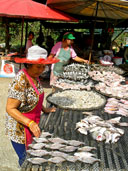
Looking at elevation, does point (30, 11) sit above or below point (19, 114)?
above

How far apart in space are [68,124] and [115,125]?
588mm

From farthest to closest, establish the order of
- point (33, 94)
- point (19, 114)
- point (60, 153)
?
point (33, 94), point (19, 114), point (60, 153)

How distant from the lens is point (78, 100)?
10.5 ft

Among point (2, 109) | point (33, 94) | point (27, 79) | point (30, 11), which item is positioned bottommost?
point (2, 109)

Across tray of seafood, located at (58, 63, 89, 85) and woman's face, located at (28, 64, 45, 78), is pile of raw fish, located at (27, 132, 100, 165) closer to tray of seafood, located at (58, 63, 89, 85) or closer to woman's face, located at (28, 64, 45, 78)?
woman's face, located at (28, 64, 45, 78)

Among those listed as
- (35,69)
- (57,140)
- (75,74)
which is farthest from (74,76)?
(57,140)

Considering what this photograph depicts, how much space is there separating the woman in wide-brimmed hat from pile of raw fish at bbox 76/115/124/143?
0.55 m

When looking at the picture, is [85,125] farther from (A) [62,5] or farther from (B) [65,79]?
(A) [62,5]

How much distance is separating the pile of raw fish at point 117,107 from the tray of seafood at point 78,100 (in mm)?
98

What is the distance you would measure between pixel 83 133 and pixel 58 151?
47 centimetres

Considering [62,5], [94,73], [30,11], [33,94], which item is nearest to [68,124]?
[33,94]

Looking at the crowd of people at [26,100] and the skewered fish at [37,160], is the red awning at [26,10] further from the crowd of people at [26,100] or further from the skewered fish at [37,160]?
the skewered fish at [37,160]

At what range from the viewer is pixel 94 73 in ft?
16.9

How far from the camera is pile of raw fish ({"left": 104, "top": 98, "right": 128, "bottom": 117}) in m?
2.83
